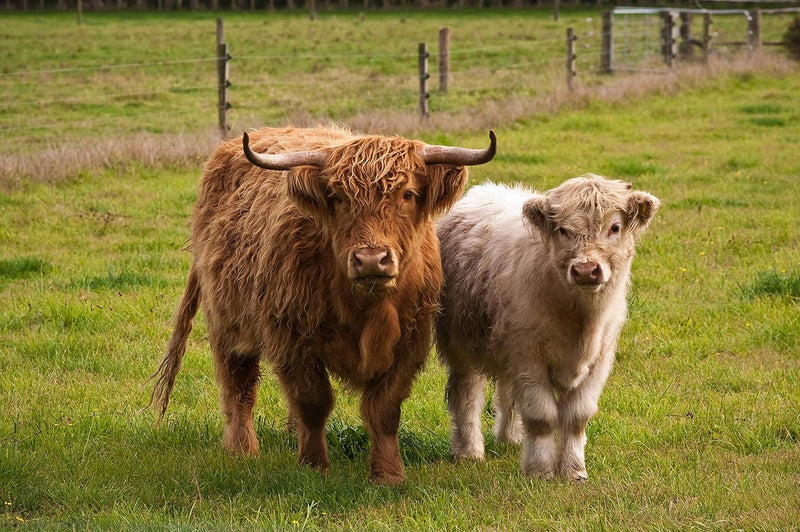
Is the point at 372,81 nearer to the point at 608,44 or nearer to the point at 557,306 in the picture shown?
the point at 608,44

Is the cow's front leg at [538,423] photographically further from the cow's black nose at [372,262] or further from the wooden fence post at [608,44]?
the wooden fence post at [608,44]

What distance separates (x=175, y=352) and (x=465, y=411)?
176 cm

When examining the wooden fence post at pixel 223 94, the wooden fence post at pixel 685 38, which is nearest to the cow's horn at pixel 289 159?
the wooden fence post at pixel 223 94

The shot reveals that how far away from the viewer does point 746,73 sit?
21.4 meters

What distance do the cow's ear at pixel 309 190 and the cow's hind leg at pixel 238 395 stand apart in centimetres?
124

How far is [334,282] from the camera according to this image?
15.7 ft

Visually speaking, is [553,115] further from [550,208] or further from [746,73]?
[550,208]

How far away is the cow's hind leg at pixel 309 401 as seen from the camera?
4.96 metres

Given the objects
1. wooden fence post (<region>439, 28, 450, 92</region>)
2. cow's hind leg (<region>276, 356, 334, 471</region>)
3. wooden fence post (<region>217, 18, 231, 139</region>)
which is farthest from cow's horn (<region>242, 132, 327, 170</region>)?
wooden fence post (<region>439, 28, 450, 92</region>)

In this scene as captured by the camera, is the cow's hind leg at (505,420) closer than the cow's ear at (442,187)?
No

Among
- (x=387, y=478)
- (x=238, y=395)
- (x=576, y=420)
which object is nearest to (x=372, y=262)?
(x=387, y=478)

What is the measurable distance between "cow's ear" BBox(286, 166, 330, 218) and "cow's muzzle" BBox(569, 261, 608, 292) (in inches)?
45.2

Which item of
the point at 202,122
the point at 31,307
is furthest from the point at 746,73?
the point at 31,307

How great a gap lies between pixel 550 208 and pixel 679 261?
4.37 metres
